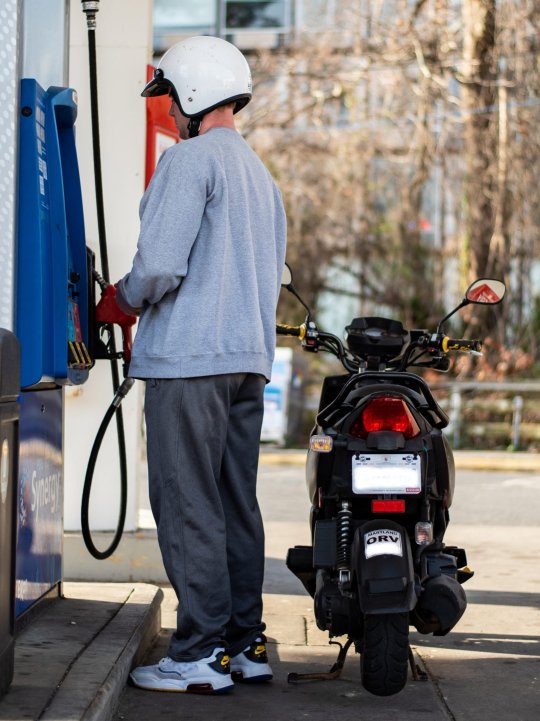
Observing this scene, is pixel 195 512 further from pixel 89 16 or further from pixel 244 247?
pixel 89 16

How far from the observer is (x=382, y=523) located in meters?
4.04

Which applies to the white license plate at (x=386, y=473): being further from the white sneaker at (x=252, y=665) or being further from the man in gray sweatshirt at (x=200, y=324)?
the white sneaker at (x=252, y=665)

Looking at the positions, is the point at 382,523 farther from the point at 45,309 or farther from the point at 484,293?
the point at 45,309

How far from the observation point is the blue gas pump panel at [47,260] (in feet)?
13.3

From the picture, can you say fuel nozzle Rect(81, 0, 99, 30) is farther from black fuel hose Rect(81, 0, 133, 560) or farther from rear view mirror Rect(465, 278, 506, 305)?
rear view mirror Rect(465, 278, 506, 305)

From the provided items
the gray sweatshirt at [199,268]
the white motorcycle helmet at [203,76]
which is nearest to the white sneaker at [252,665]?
the gray sweatshirt at [199,268]

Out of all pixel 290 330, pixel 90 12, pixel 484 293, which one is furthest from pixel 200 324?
pixel 90 12

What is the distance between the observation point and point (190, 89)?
4180mm

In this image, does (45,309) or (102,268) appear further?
(102,268)

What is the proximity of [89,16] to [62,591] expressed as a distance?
2.20 meters

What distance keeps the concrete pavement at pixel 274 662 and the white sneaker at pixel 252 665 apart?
0.04 m

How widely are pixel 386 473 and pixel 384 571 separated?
0.33m

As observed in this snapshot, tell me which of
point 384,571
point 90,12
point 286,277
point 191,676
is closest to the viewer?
point 384,571

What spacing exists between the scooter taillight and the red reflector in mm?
218
